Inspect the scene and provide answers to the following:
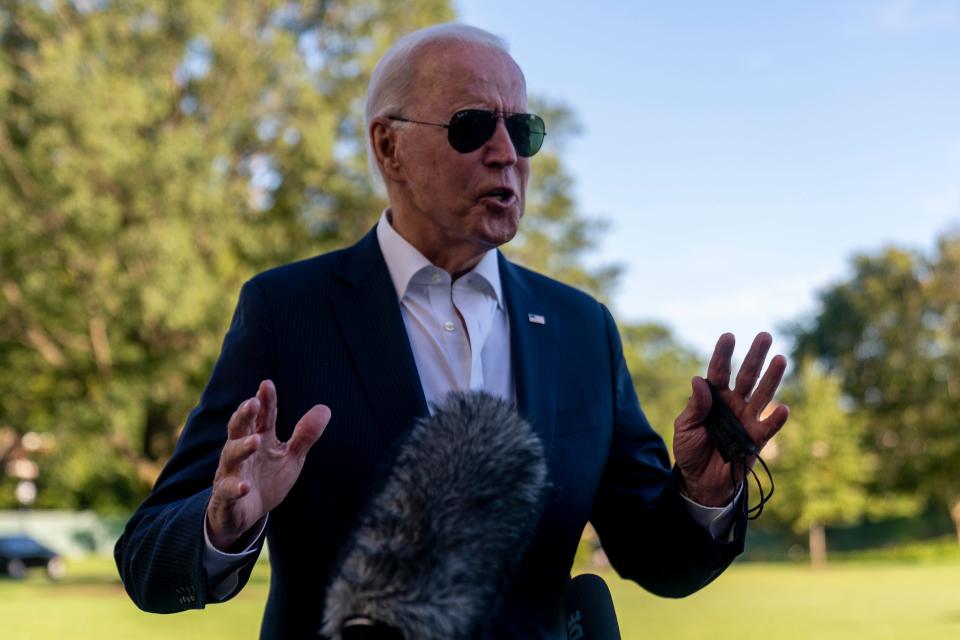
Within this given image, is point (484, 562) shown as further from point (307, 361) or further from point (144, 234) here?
point (144, 234)

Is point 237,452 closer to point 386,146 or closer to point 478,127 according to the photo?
point 478,127

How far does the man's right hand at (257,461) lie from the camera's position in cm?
167

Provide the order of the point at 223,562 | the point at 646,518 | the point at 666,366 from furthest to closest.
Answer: the point at 666,366
the point at 646,518
the point at 223,562

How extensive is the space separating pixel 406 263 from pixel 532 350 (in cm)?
33

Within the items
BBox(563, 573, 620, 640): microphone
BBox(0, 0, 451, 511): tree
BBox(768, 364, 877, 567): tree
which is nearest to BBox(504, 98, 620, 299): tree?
BBox(0, 0, 451, 511): tree

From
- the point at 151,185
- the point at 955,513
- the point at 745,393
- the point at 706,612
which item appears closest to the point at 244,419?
the point at 745,393

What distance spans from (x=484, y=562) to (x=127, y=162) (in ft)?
70.8

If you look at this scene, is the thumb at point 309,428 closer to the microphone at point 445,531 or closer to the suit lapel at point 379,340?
the microphone at point 445,531

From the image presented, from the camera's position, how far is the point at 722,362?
208 cm

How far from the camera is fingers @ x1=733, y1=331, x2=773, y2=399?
208 cm

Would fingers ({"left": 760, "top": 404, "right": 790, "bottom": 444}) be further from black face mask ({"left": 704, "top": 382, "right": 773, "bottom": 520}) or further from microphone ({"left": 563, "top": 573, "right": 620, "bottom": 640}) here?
microphone ({"left": 563, "top": 573, "right": 620, "bottom": 640})

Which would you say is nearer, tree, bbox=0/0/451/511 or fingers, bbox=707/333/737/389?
fingers, bbox=707/333/737/389

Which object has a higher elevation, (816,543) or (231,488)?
(231,488)

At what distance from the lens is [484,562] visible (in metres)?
1.36
